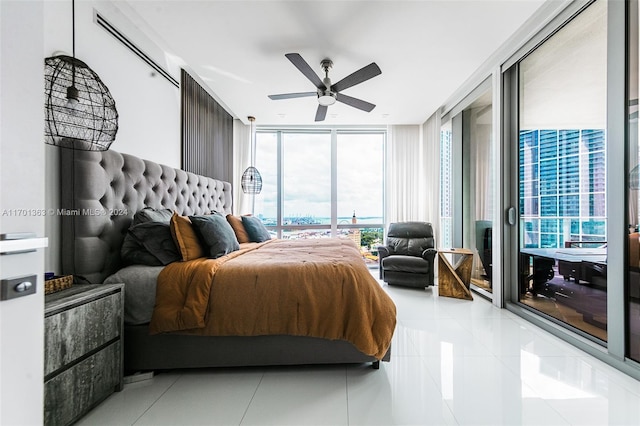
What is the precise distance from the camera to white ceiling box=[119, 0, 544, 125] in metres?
2.19

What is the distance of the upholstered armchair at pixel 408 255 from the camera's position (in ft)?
12.7

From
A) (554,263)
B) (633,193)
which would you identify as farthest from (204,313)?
(554,263)

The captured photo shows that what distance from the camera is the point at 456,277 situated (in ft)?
11.7

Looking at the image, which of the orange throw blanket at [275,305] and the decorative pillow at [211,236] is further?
the decorative pillow at [211,236]

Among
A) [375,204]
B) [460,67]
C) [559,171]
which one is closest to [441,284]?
[559,171]

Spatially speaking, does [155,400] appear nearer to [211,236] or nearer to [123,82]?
[211,236]

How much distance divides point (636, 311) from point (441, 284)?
76.0 inches

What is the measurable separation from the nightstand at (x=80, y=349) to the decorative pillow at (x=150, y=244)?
1.10 ft

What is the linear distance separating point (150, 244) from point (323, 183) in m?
3.80

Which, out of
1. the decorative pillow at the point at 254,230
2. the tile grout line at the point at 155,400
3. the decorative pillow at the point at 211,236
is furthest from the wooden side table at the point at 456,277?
the tile grout line at the point at 155,400

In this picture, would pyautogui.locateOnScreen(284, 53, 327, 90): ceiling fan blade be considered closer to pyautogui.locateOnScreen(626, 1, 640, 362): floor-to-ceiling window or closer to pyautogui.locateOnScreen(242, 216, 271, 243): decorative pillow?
pyautogui.locateOnScreen(242, 216, 271, 243): decorative pillow

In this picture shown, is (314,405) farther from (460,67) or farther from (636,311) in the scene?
(460,67)

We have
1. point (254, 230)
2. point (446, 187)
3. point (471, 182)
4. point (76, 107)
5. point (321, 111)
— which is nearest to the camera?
point (76, 107)

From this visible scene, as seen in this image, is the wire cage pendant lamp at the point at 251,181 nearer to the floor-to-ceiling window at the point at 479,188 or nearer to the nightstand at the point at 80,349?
the nightstand at the point at 80,349
